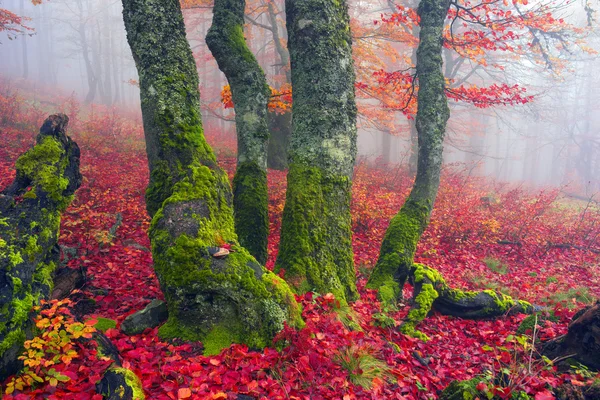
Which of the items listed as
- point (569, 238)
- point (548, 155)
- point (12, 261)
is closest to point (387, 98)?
point (569, 238)

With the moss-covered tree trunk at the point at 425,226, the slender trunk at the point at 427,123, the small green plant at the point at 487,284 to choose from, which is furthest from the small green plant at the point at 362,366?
the small green plant at the point at 487,284

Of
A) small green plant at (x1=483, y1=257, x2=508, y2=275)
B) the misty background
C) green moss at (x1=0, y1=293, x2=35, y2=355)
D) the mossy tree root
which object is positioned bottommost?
small green plant at (x1=483, y1=257, x2=508, y2=275)

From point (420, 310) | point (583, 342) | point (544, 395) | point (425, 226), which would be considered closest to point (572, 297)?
Answer: point (425, 226)

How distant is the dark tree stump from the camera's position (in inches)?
150

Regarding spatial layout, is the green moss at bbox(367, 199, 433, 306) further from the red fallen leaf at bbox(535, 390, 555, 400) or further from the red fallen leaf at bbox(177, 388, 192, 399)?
the red fallen leaf at bbox(177, 388, 192, 399)

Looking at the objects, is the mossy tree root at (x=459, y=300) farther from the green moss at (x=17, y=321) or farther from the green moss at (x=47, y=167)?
the green moss at (x=47, y=167)

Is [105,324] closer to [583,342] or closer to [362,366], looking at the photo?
[362,366]

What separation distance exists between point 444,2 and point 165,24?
5.23m

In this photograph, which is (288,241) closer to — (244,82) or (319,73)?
(319,73)

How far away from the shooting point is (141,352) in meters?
3.32

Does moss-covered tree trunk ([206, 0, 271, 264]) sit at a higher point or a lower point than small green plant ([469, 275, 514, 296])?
higher

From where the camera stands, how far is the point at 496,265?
8.90 metres

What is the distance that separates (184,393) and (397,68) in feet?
86.0

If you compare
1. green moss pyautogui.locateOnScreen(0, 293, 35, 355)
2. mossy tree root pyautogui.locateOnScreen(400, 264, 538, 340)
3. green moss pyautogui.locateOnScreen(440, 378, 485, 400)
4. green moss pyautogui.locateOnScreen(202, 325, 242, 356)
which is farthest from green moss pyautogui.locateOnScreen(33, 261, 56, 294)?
mossy tree root pyautogui.locateOnScreen(400, 264, 538, 340)
